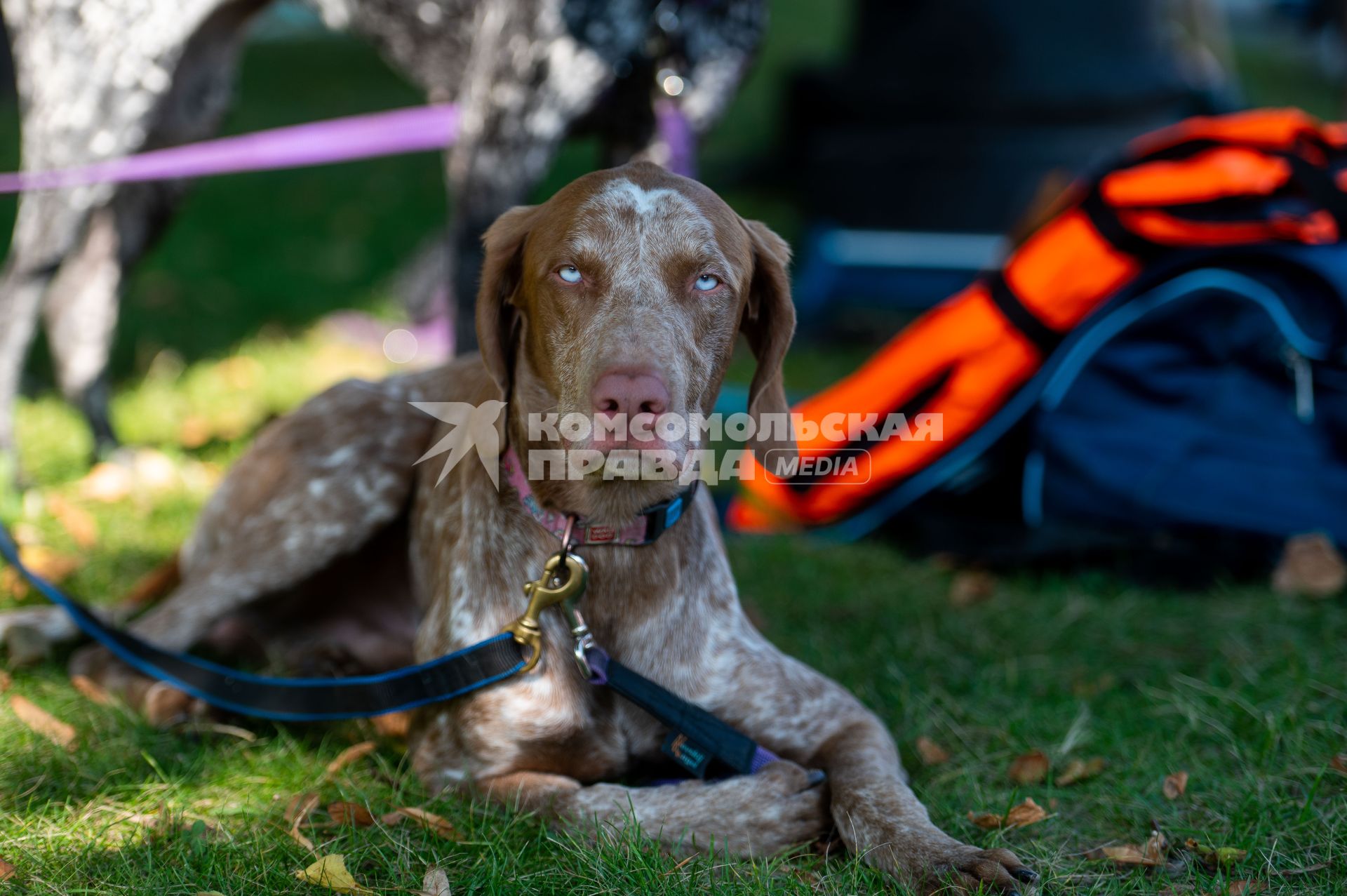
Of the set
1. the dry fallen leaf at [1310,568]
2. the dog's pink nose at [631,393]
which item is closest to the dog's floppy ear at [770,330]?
the dog's pink nose at [631,393]

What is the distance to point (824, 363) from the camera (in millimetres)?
5371

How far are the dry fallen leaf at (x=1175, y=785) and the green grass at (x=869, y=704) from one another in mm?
24

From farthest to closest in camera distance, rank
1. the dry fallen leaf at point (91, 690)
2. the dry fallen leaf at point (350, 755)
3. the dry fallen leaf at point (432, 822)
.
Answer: the dry fallen leaf at point (91, 690) < the dry fallen leaf at point (350, 755) < the dry fallen leaf at point (432, 822)

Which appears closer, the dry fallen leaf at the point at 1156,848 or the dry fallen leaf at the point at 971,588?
the dry fallen leaf at the point at 1156,848

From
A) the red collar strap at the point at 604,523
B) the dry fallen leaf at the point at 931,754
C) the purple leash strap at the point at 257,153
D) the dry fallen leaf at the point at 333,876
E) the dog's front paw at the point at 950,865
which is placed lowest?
the dry fallen leaf at the point at 931,754

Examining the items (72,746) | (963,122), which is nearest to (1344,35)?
(963,122)

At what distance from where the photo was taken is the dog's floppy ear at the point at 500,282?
6.70ft

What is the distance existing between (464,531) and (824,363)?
3.30 meters

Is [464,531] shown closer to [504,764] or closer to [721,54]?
[504,764]

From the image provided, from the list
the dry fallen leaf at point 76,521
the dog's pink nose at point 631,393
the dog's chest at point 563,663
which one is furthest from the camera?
the dry fallen leaf at point 76,521

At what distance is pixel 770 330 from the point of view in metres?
2.14

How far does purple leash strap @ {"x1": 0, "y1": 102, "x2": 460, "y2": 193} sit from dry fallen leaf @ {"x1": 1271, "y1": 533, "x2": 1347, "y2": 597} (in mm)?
2646

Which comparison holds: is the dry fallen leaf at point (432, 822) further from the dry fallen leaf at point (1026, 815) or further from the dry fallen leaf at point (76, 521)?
the dry fallen leaf at point (76, 521)

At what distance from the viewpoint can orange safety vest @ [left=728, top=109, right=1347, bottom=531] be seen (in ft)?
9.95
